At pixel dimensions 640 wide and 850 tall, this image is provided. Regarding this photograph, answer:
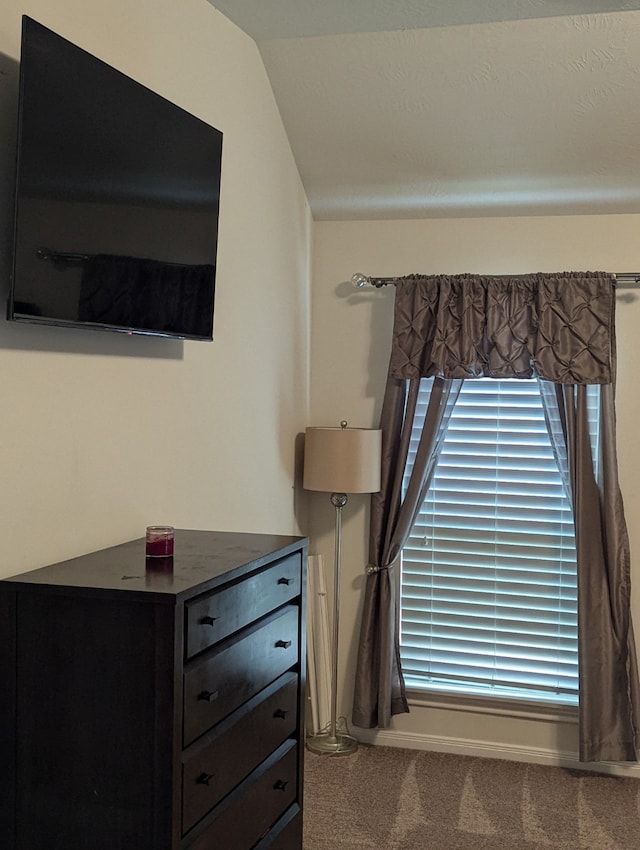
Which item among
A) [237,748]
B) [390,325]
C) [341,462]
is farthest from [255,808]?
[390,325]

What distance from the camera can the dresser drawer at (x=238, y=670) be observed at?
178cm

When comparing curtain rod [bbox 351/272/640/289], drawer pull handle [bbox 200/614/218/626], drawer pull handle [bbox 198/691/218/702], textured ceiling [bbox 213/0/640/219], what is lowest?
drawer pull handle [bbox 198/691/218/702]

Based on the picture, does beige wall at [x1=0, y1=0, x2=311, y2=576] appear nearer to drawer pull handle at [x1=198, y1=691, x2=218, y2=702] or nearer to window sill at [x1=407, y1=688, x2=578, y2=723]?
drawer pull handle at [x1=198, y1=691, x2=218, y2=702]

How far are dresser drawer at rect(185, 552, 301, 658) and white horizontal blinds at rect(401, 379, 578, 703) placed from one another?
1557 millimetres

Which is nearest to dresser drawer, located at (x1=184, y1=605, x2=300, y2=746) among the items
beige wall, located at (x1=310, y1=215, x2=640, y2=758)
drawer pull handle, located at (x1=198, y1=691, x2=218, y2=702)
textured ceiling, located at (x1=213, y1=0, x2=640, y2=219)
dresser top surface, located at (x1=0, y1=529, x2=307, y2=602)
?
drawer pull handle, located at (x1=198, y1=691, x2=218, y2=702)

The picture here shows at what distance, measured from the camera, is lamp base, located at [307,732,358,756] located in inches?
143

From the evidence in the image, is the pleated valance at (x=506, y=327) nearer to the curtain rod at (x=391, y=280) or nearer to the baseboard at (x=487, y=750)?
the curtain rod at (x=391, y=280)

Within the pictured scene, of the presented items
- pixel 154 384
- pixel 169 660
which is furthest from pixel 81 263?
pixel 169 660

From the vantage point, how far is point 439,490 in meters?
3.77

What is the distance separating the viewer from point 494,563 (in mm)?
3715

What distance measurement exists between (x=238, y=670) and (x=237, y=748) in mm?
179

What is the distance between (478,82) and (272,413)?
1383mm

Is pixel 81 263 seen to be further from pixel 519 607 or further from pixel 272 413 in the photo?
pixel 519 607

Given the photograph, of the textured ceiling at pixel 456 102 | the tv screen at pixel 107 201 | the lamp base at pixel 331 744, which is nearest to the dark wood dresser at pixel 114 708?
the tv screen at pixel 107 201
